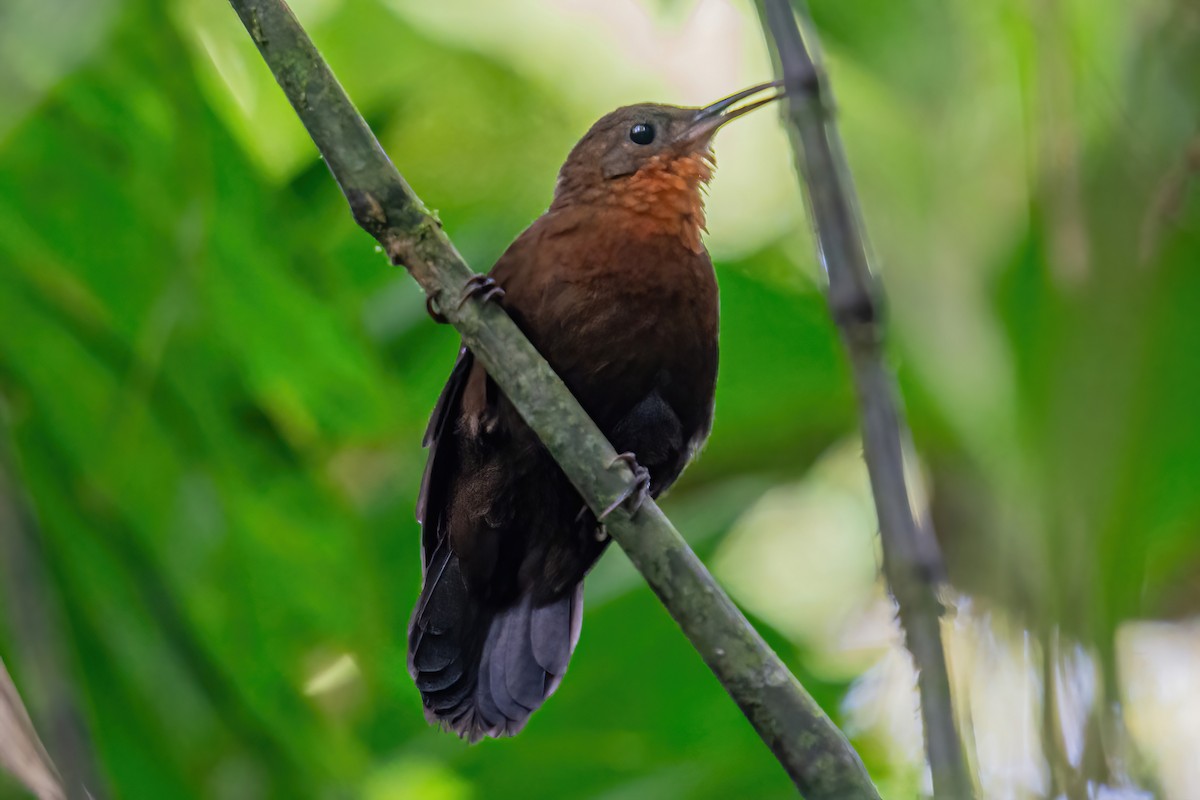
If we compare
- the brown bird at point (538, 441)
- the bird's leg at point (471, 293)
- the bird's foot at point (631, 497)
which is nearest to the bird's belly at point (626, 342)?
the brown bird at point (538, 441)

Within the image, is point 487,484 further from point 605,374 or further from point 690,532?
point 690,532

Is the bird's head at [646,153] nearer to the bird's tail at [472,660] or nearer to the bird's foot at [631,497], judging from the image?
the bird's tail at [472,660]

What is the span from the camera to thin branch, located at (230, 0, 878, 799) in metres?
2.29

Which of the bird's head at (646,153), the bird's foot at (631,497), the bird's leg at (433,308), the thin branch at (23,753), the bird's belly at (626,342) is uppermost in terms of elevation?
the bird's head at (646,153)

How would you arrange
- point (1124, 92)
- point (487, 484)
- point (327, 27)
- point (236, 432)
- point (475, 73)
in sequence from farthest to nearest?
point (475, 73)
point (327, 27)
point (236, 432)
point (487, 484)
point (1124, 92)

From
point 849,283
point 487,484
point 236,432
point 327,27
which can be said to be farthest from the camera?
point 327,27

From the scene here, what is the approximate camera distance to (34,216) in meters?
3.66

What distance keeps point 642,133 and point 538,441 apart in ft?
3.00

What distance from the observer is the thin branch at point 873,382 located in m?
1.06

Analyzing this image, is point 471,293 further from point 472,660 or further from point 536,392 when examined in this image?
point 472,660

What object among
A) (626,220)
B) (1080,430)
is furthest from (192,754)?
(1080,430)

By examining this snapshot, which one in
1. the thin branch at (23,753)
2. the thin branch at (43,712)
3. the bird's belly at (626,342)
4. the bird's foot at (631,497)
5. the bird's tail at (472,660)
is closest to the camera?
the thin branch at (43,712)

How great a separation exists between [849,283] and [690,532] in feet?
11.1

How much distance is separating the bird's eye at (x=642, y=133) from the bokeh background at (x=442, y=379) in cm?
58
